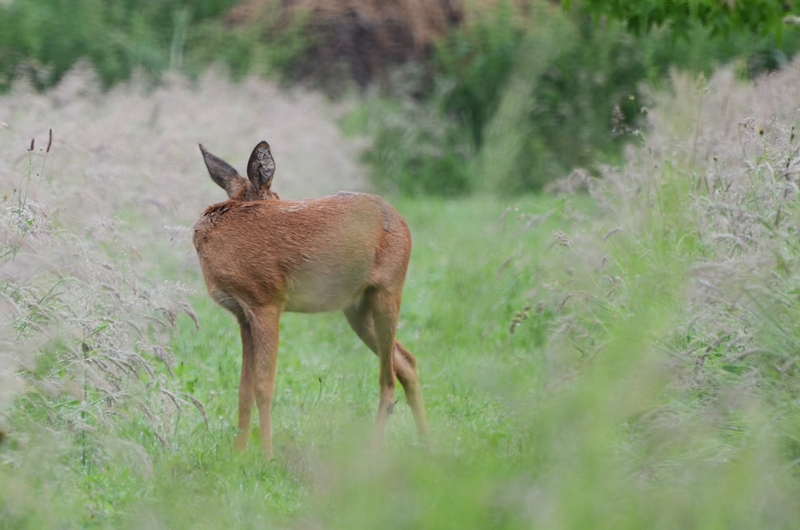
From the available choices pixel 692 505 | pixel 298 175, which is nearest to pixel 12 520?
pixel 692 505

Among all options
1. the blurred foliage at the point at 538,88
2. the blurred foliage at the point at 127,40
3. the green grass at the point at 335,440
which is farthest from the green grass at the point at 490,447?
the blurred foliage at the point at 538,88

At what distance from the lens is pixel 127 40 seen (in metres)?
17.4

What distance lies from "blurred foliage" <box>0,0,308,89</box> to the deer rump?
8.86m

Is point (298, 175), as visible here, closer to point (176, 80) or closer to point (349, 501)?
point (176, 80)

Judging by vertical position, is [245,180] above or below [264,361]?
above

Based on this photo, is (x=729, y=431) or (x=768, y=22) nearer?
(x=729, y=431)

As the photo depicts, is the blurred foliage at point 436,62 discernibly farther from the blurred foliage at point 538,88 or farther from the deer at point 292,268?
the deer at point 292,268

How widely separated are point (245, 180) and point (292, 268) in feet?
2.09

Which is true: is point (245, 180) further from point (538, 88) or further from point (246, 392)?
point (538, 88)

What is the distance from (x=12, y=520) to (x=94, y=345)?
1263mm

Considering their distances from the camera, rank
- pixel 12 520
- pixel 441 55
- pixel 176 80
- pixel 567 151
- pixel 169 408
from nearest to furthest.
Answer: pixel 12 520 → pixel 169 408 → pixel 176 80 → pixel 567 151 → pixel 441 55

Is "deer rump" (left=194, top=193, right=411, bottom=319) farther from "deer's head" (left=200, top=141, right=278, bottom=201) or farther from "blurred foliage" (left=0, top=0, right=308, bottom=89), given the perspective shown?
"blurred foliage" (left=0, top=0, right=308, bottom=89)

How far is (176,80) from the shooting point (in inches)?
567

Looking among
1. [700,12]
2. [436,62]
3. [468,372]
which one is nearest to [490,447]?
[468,372]
